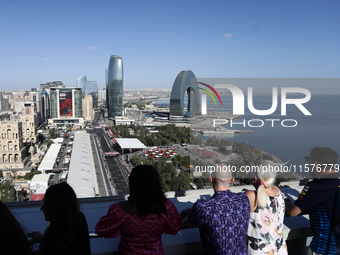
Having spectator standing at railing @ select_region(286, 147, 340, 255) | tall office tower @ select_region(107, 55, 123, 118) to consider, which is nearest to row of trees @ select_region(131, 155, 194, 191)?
spectator standing at railing @ select_region(286, 147, 340, 255)

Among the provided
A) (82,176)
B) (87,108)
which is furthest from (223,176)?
(87,108)

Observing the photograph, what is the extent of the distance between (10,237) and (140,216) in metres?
0.25

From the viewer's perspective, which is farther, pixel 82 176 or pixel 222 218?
pixel 82 176

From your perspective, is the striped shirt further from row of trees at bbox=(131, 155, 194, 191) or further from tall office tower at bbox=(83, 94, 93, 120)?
tall office tower at bbox=(83, 94, 93, 120)

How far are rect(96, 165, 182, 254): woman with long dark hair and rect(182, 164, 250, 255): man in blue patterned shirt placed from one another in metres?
0.08

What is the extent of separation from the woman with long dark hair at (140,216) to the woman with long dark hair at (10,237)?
19cm

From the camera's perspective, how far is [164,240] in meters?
0.69

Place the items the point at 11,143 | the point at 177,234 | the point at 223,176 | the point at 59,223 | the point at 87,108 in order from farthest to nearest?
the point at 87,108 → the point at 11,143 → the point at 177,234 → the point at 223,176 → the point at 59,223

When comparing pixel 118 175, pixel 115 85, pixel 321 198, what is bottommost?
pixel 118 175

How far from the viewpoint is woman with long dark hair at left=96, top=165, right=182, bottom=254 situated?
0.57 meters

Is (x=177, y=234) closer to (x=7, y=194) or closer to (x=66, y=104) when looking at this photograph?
(x=7, y=194)

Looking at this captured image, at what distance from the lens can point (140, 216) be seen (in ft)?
1.87

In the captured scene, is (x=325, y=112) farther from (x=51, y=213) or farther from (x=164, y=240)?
(x=51, y=213)

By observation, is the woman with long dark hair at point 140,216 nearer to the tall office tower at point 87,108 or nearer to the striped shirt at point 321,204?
the striped shirt at point 321,204
